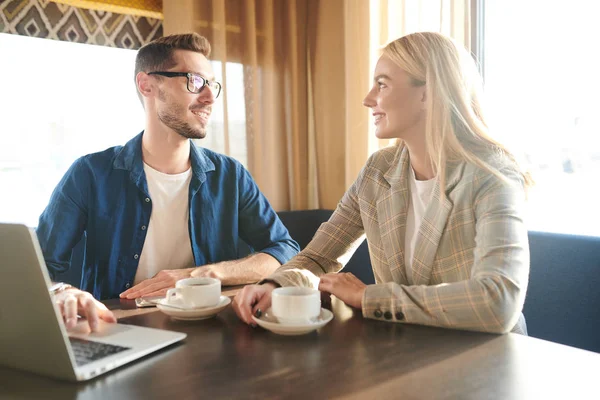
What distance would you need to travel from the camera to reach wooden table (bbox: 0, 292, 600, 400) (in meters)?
0.79

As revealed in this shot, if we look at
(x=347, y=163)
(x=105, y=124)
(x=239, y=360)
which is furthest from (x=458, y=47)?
(x=105, y=124)

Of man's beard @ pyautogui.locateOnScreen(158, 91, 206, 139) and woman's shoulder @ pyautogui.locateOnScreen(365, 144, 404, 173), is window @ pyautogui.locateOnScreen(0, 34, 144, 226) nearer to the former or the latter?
man's beard @ pyautogui.locateOnScreen(158, 91, 206, 139)

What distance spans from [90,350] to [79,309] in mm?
257

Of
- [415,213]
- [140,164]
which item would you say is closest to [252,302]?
[415,213]

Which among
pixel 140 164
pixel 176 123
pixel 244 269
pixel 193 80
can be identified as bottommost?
pixel 244 269

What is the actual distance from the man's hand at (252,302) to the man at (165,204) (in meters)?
0.41

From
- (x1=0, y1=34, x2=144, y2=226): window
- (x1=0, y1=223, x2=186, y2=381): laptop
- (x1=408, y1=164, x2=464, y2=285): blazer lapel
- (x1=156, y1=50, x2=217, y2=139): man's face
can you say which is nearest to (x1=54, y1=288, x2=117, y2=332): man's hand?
(x1=0, y1=223, x2=186, y2=381): laptop

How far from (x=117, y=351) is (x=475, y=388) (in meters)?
0.58

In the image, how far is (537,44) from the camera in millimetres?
2451

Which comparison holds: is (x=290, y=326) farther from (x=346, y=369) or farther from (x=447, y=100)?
(x=447, y=100)

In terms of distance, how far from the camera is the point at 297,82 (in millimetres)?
3441

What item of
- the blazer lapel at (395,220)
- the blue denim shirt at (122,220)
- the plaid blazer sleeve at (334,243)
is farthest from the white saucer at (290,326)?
the blue denim shirt at (122,220)

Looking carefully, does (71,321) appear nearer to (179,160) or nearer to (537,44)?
(179,160)

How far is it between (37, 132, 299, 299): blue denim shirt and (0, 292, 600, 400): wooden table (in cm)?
87
